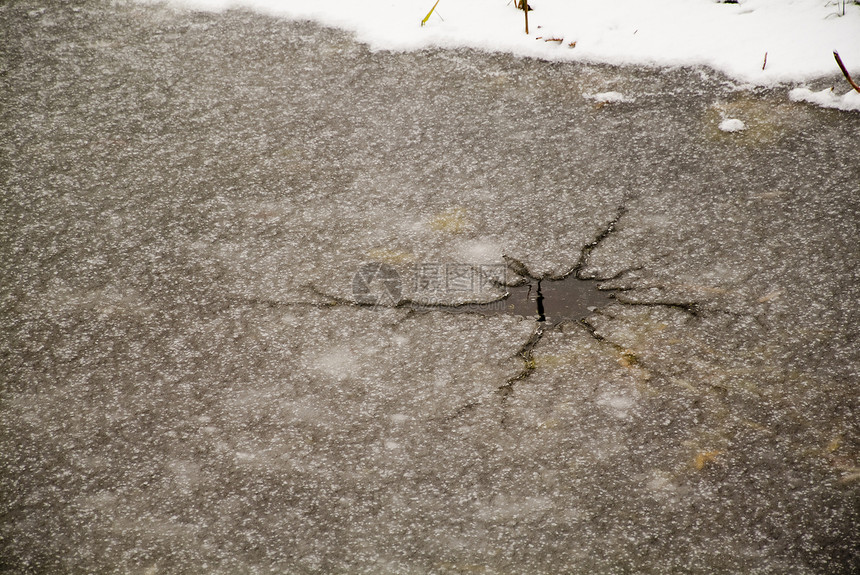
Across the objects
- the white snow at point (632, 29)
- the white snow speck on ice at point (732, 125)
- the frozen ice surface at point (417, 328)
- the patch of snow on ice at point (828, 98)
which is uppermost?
the white snow at point (632, 29)

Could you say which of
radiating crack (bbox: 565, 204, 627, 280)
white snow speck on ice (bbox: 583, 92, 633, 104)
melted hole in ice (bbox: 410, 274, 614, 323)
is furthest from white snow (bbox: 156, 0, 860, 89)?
melted hole in ice (bbox: 410, 274, 614, 323)

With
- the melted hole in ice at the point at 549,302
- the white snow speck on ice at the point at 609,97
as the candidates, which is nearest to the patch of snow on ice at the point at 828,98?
the white snow speck on ice at the point at 609,97

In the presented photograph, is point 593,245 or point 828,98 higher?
point 828,98

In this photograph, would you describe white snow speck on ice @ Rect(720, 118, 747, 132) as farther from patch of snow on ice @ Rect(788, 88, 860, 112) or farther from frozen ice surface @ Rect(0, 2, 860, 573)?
patch of snow on ice @ Rect(788, 88, 860, 112)

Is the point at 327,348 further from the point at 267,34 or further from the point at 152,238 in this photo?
the point at 267,34

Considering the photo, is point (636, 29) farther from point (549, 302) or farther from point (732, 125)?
point (549, 302)

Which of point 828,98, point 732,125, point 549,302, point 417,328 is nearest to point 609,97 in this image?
point 732,125

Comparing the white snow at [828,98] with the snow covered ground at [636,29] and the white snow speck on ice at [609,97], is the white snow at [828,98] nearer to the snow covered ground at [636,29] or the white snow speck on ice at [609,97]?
the snow covered ground at [636,29]

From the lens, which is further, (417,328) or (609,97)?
(609,97)
